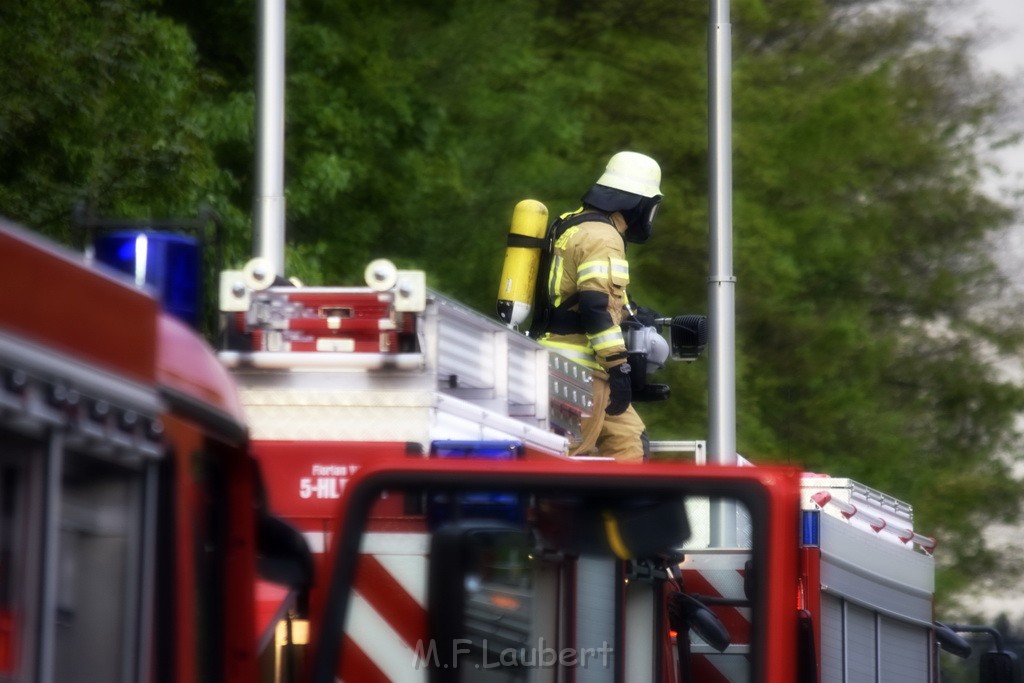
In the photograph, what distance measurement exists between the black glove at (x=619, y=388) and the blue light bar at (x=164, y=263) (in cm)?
434

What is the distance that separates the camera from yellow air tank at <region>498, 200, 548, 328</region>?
920 cm

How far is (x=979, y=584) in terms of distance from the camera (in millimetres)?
27047

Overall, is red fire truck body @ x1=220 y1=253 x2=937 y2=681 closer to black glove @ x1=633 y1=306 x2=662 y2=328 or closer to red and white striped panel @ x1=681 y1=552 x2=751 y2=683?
red and white striped panel @ x1=681 y1=552 x2=751 y2=683

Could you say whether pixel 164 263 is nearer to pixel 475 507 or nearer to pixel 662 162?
pixel 475 507

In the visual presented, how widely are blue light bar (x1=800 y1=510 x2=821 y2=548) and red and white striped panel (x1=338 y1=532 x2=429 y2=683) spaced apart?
3.42 meters

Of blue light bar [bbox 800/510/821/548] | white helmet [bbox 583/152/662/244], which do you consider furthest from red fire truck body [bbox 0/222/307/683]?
white helmet [bbox 583/152/662/244]

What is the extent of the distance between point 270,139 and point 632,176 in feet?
13.1

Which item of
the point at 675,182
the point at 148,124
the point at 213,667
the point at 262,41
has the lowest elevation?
the point at 213,667

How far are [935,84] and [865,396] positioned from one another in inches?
277

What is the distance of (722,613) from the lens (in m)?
4.34

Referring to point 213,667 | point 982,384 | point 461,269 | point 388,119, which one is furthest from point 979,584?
point 213,667

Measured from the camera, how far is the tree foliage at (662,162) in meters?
11.4

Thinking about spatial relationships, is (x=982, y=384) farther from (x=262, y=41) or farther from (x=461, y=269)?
(x=262, y=41)

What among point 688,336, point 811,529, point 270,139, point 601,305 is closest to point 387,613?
point 811,529
